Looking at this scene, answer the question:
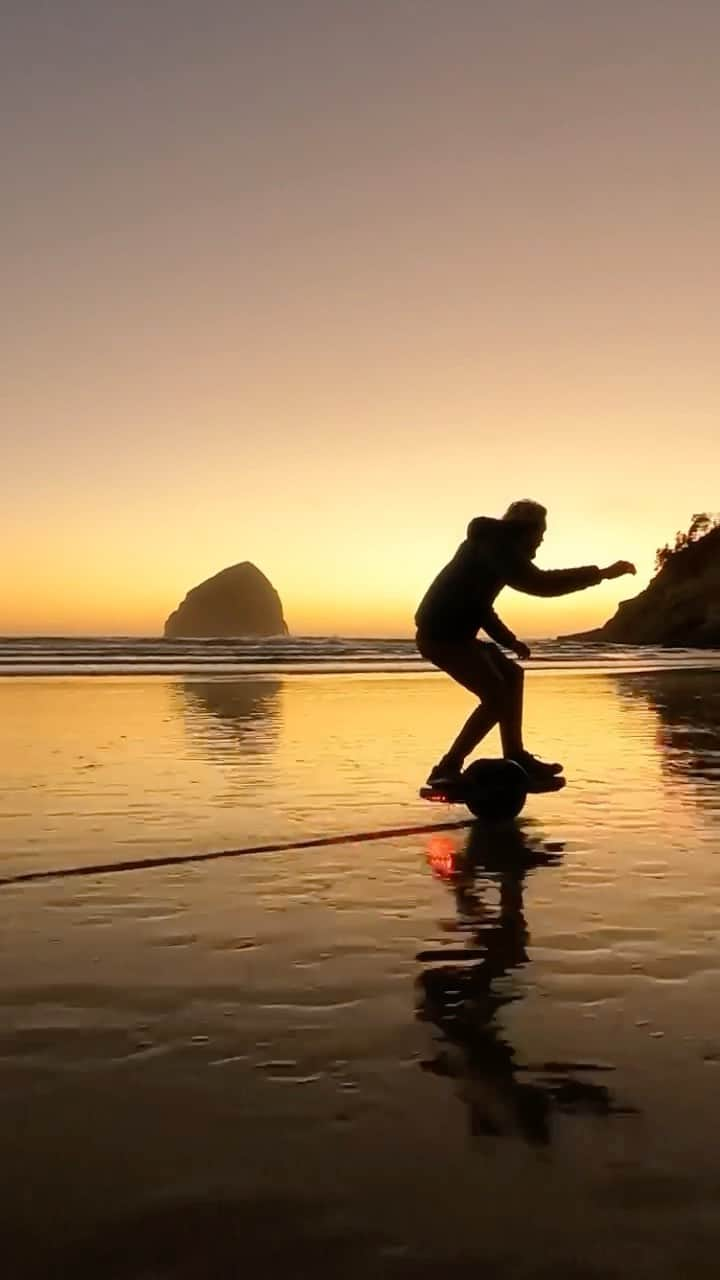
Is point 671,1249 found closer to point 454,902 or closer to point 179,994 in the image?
point 179,994

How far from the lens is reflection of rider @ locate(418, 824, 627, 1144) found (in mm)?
3354

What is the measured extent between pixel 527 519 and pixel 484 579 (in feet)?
1.92

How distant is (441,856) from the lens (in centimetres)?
766

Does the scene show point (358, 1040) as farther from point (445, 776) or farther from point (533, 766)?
point (533, 766)

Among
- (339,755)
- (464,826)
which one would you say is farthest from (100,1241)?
(339,755)

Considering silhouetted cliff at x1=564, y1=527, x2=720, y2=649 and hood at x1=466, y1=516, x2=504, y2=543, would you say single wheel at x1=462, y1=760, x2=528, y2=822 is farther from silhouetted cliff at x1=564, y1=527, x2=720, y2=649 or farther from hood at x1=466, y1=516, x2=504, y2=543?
silhouetted cliff at x1=564, y1=527, x2=720, y2=649

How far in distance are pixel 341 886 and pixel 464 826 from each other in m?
2.62

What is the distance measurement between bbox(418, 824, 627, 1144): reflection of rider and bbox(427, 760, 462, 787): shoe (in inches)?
81.2

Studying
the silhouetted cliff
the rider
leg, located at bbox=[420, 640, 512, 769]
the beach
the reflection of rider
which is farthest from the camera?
the silhouetted cliff

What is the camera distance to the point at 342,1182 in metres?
2.88

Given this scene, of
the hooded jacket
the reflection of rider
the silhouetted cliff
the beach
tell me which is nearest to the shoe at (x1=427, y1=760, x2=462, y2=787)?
the beach

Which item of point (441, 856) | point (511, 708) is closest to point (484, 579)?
point (511, 708)

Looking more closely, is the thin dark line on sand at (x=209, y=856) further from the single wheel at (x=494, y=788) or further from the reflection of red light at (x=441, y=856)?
the single wheel at (x=494, y=788)

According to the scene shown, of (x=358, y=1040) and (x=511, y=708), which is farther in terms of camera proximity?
(x=511, y=708)
